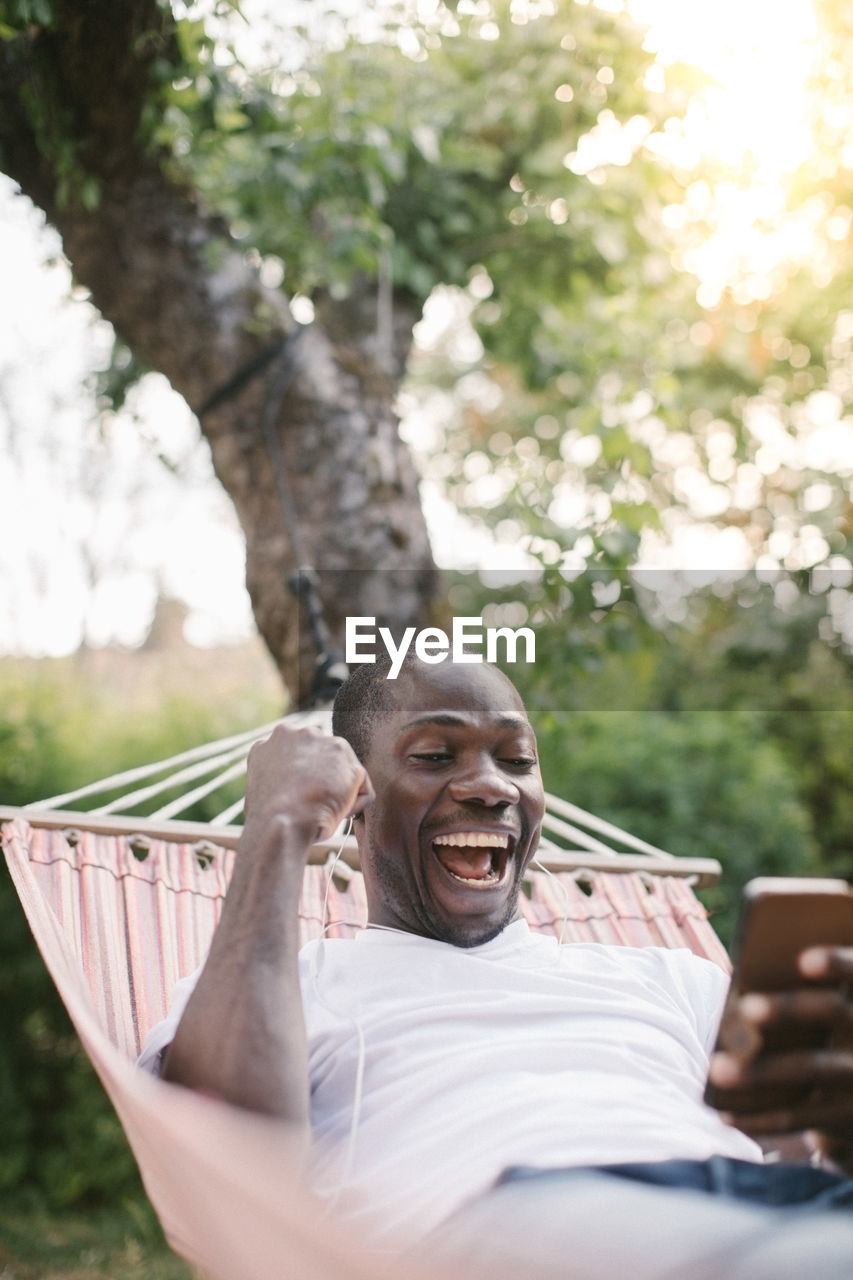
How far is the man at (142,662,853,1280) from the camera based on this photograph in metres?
1.06

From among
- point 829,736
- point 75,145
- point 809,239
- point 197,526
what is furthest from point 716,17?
point 197,526

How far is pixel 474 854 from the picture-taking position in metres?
1.58

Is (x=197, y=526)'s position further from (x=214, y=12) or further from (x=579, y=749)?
(x=214, y=12)

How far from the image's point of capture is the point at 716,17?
340cm

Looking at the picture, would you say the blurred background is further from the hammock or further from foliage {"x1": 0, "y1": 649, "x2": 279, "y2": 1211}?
the hammock

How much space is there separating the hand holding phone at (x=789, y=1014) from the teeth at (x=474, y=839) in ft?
1.58

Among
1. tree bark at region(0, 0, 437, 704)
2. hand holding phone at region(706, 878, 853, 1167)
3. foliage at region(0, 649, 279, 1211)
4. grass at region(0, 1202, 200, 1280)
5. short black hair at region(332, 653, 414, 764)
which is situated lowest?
grass at region(0, 1202, 200, 1280)

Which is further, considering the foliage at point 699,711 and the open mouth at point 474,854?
the foliage at point 699,711

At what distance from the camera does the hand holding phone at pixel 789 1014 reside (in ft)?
3.62

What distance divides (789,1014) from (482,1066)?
1.21 feet

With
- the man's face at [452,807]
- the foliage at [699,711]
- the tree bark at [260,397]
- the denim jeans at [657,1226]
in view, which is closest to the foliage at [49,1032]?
the tree bark at [260,397]

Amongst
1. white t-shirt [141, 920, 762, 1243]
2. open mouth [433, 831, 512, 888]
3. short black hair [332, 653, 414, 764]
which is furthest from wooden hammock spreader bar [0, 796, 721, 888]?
white t-shirt [141, 920, 762, 1243]

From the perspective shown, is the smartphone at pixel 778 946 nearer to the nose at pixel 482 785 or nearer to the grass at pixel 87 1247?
the nose at pixel 482 785

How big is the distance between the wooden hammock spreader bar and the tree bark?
83 cm
